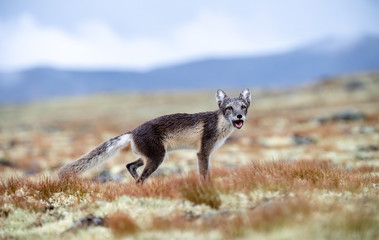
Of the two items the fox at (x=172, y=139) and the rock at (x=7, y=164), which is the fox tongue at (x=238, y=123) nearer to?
the fox at (x=172, y=139)

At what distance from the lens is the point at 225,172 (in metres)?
9.97

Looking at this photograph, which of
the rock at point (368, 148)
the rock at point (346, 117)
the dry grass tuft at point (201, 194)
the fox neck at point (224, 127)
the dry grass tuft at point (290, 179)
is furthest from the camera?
the rock at point (346, 117)

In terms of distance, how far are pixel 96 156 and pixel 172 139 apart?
176 centimetres

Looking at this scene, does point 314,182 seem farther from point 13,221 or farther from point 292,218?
point 13,221

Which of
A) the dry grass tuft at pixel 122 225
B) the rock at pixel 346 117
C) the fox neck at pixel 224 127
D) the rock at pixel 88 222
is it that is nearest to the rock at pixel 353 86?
the rock at pixel 346 117

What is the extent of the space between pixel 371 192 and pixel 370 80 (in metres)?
93.0

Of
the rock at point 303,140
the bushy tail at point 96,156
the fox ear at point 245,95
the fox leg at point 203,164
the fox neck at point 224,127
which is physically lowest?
the rock at point 303,140

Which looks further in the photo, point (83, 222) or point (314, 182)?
point (314, 182)

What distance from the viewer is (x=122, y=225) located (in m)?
5.64

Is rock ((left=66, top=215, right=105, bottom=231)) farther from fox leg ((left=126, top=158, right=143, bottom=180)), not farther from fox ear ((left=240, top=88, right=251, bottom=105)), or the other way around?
fox ear ((left=240, top=88, right=251, bottom=105))

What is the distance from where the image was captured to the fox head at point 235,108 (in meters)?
8.40

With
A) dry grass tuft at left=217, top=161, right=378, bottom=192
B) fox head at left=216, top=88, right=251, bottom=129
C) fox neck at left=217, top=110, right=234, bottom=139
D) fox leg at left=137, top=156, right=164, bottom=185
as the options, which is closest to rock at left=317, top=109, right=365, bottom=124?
dry grass tuft at left=217, top=161, right=378, bottom=192

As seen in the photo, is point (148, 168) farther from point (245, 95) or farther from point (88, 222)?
point (245, 95)

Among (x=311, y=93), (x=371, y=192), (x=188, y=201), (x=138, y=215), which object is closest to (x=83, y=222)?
(x=138, y=215)
